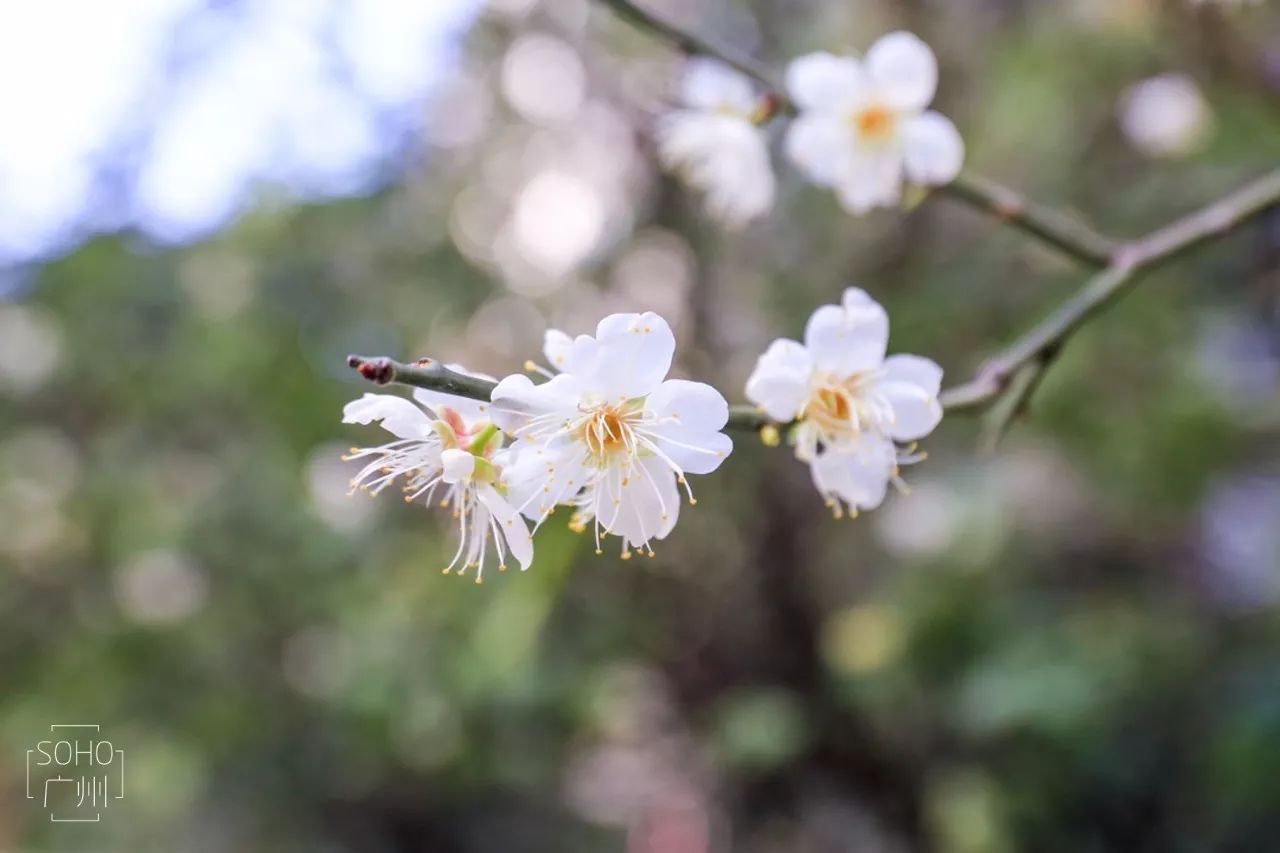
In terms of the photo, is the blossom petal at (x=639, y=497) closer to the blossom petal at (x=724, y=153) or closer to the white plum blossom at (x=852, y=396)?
the white plum blossom at (x=852, y=396)

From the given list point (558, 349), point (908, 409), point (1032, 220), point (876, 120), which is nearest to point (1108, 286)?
point (1032, 220)

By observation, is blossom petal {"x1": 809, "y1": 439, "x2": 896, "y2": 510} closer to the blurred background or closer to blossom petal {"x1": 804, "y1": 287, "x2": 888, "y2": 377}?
blossom petal {"x1": 804, "y1": 287, "x2": 888, "y2": 377}

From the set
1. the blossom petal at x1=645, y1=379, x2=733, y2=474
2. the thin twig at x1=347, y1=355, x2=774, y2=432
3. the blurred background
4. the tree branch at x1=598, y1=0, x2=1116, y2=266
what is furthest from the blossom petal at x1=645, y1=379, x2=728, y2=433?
the blurred background

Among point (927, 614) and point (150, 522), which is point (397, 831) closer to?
point (150, 522)

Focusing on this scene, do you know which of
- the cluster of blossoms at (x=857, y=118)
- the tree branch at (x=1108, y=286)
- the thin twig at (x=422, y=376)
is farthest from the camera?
the cluster of blossoms at (x=857, y=118)

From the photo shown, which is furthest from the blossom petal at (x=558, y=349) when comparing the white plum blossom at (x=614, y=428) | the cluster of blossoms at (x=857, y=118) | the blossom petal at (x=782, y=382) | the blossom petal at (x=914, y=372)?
the cluster of blossoms at (x=857, y=118)

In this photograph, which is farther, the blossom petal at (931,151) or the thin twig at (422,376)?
the blossom petal at (931,151)

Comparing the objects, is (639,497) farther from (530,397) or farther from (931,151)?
(931,151)
